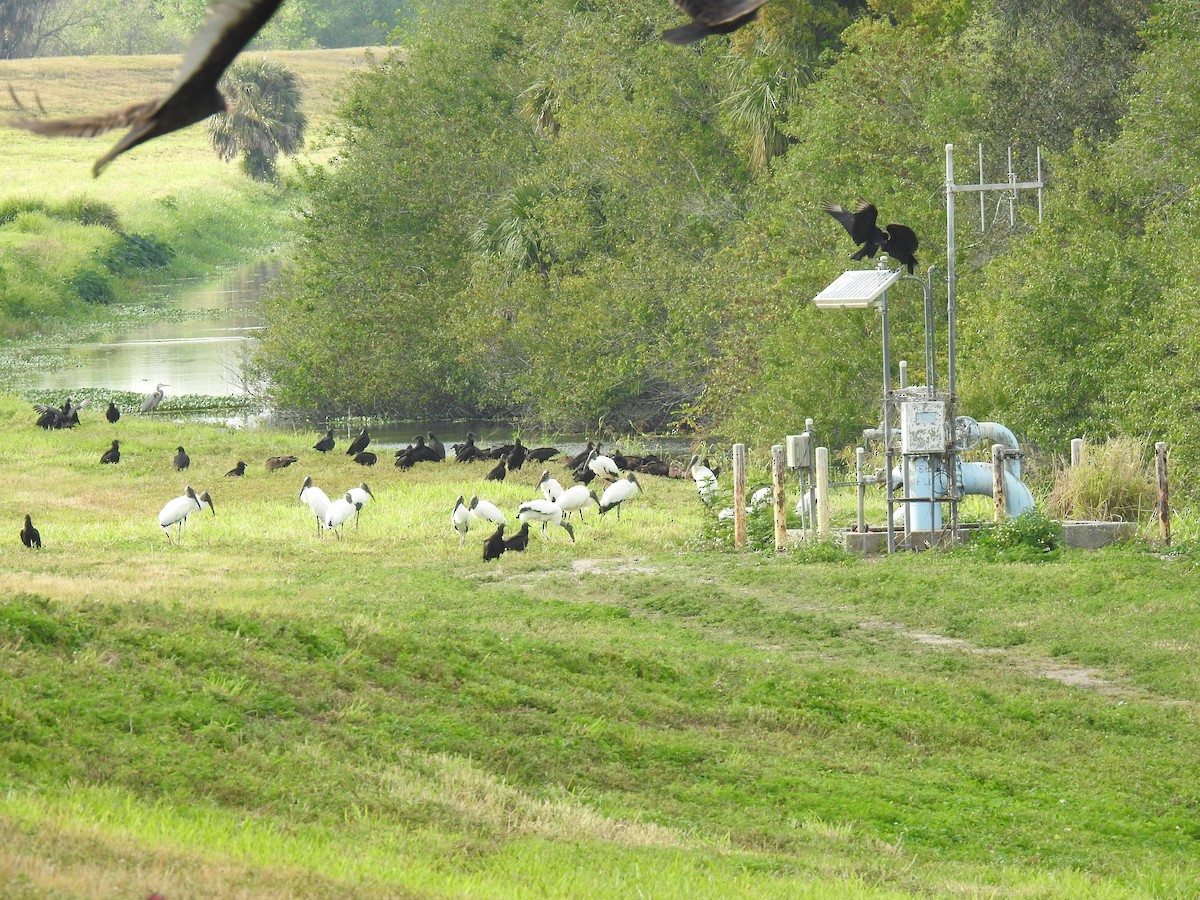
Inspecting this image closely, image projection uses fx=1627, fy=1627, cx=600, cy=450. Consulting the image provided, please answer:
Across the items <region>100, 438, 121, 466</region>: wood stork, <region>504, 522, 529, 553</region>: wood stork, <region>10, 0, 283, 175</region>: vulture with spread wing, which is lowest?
<region>504, 522, 529, 553</region>: wood stork

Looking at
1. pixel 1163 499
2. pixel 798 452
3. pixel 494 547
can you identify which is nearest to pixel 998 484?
pixel 1163 499

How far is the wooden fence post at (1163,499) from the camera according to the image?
57.6 feet

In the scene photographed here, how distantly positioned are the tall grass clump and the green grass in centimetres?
4104

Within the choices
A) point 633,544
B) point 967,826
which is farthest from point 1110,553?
point 967,826

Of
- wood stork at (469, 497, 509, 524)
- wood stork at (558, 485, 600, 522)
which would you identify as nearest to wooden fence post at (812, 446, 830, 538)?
wood stork at (558, 485, 600, 522)

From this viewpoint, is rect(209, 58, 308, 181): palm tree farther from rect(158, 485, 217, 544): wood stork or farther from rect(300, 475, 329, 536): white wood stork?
rect(158, 485, 217, 544): wood stork

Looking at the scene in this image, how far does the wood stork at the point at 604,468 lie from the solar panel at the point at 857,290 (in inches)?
317

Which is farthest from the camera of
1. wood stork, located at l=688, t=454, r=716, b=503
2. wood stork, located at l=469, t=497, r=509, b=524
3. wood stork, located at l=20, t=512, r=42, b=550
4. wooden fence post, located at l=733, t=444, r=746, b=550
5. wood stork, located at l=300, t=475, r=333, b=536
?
wood stork, located at l=688, t=454, r=716, b=503

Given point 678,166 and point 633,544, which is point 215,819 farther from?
point 678,166

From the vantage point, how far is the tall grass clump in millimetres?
19281

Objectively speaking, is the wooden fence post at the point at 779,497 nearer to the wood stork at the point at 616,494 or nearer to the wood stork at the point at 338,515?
the wood stork at the point at 616,494

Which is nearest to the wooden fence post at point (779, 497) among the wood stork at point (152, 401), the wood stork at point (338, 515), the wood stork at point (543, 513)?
the wood stork at point (543, 513)

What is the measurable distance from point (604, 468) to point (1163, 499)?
9.94 m

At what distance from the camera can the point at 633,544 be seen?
2022cm
